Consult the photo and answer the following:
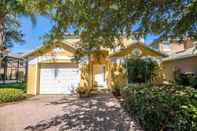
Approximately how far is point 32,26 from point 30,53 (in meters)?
3.02

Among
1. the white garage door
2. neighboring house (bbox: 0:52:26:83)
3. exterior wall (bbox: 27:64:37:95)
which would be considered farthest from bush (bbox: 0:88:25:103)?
neighboring house (bbox: 0:52:26:83)

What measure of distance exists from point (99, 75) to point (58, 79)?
4.02 m

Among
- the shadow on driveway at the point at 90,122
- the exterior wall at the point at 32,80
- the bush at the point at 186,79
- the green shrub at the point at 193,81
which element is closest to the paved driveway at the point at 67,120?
the shadow on driveway at the point at 90,122

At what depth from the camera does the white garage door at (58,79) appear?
18.8m

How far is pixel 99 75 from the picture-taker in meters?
20.6

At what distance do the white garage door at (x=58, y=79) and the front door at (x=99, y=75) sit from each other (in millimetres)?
2279

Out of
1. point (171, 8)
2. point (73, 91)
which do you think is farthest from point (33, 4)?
point (73, 91)

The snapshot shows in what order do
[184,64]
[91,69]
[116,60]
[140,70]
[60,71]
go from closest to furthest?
[140,70], [60,71], [116,60], [91,69], [184,64]

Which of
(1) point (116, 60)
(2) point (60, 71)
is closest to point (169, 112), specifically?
(1) point (116, 60)

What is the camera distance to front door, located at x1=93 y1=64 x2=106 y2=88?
67.4 ft

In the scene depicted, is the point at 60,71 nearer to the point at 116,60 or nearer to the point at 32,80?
the point at 32,80

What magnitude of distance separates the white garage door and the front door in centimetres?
228

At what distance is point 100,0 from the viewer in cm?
A: 609

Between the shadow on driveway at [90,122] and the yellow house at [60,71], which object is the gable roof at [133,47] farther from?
the shadow on driveway at [90,122]
